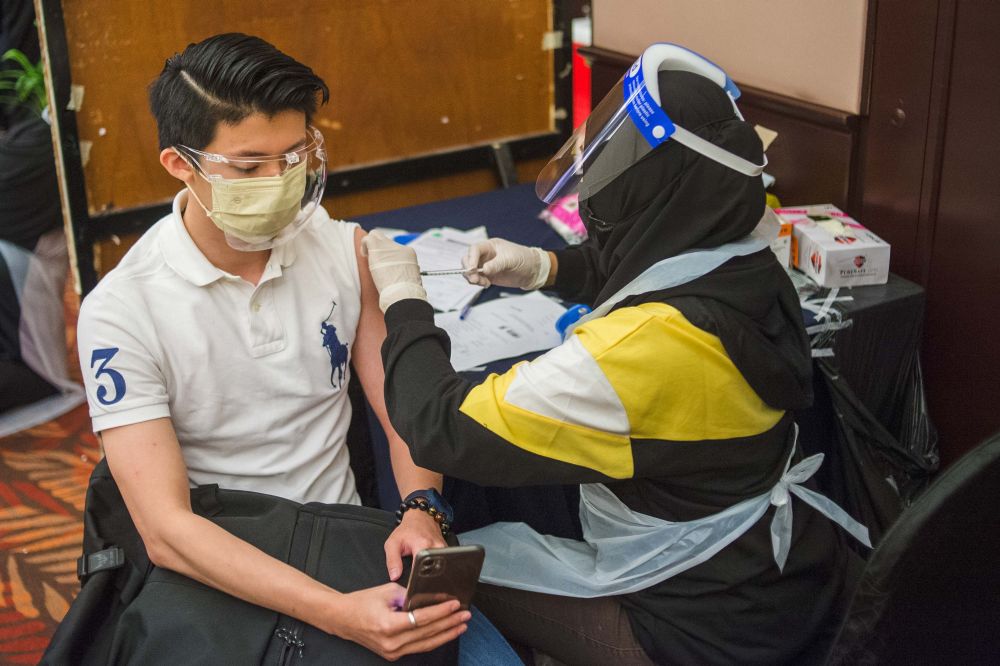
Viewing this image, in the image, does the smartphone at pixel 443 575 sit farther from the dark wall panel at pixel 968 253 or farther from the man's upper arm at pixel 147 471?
the dark wall panel at pixel 968 253

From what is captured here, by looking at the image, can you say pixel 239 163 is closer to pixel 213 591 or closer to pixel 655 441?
pixel 213 591

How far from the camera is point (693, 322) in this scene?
118cm

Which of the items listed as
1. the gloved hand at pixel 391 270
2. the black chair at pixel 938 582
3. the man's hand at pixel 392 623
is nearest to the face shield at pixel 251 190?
the gloved hand at pixel 391 270

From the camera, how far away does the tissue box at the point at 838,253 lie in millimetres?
1886

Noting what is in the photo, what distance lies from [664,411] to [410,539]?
38 cm

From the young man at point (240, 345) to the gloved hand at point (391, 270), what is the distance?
0.19 ft

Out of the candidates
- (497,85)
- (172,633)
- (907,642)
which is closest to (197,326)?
(172,633)

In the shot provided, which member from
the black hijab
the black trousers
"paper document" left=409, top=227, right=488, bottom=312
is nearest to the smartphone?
the black trousers

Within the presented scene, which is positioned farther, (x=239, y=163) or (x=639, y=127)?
(x=239, y=163)

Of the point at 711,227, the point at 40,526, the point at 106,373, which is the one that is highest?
the point at 711,227

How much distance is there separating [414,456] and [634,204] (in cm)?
43

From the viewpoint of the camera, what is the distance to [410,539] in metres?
1.31

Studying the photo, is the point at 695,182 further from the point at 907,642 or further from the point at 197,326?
the point at 197,326

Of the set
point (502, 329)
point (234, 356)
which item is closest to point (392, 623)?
point (234, 356)
